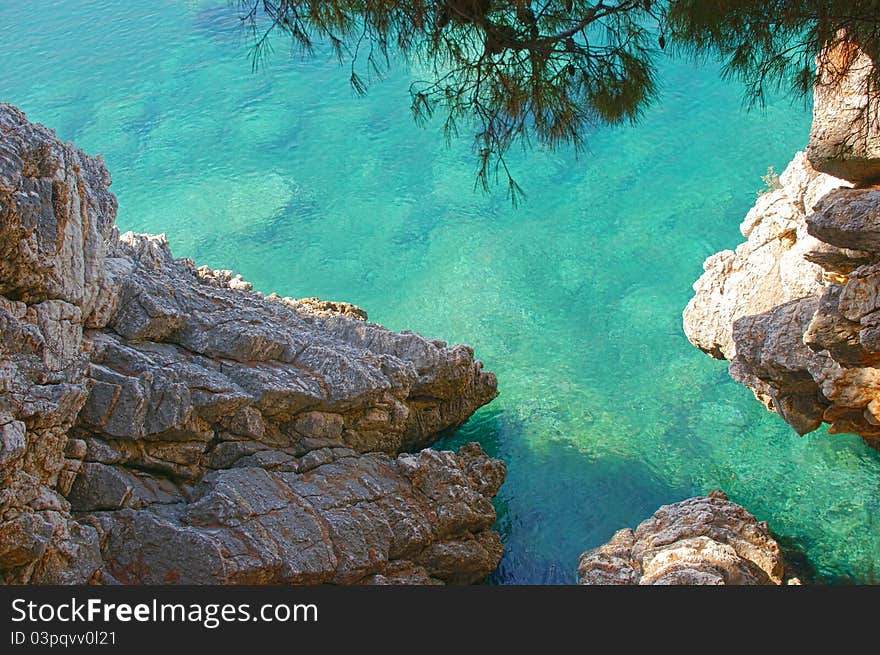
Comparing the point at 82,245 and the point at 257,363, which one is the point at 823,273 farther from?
the point at 82,245

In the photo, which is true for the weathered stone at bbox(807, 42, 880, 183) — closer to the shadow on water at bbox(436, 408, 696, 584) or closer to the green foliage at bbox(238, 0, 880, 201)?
the green foliage at bbox(238, 0, 880, 201)

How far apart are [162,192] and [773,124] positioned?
37.4 ft

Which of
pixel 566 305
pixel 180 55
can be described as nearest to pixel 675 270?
pixel 566 305

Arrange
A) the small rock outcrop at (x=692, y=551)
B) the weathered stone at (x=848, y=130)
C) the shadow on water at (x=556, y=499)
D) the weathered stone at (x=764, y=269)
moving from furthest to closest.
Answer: the shadow on water at (x=556, y=499), the weathered stone at (x=764, y=269), the small rock outcrop at (x=692, y=551), the weathered stone at (x=848, y=130)

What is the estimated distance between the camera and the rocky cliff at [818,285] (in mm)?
6984

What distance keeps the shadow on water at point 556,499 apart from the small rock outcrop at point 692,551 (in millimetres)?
650

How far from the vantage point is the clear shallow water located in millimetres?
10430

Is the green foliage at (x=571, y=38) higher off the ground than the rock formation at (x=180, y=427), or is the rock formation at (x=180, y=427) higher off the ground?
the green foliage at (x=571, y=38)

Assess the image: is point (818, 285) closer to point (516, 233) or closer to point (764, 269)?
Answer: point (764, 269)

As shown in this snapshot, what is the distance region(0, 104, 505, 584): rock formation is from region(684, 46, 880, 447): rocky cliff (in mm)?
3150

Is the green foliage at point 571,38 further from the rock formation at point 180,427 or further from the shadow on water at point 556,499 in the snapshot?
the shadow on water at point 556,499

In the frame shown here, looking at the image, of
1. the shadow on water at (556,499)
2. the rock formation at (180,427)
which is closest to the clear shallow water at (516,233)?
the shadow on water at (556,499)

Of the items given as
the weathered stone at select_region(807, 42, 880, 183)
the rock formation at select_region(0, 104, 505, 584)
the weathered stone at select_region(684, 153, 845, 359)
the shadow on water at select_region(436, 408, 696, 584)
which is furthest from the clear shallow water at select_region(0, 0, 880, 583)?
the weathered stone at select_region(807, 42, 880, 183)

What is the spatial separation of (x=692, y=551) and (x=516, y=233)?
8.18 metres
